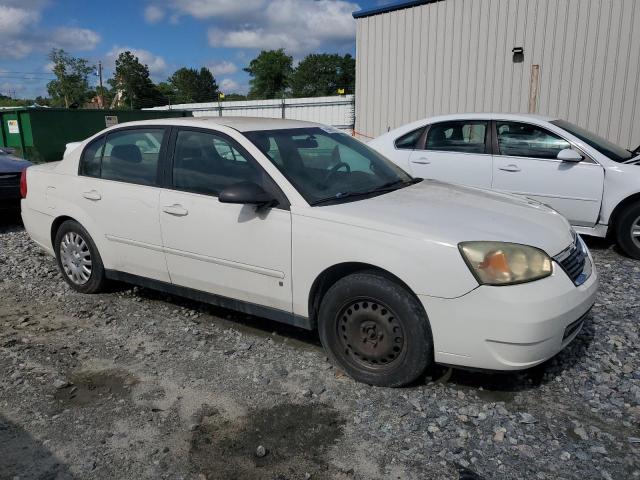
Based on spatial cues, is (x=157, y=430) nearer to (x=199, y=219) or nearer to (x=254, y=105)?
(x=199, y=219)

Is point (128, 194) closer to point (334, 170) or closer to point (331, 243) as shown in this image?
point (334, 170)

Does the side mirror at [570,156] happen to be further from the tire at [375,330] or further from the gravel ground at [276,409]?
the tire at [375,330]

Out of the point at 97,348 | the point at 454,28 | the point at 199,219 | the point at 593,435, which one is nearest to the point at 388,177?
the point at 199,219

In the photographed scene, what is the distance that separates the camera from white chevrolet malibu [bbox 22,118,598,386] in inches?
116

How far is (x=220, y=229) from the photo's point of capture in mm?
3773

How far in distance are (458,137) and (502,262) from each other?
4.22 meters

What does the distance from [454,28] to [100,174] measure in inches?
402

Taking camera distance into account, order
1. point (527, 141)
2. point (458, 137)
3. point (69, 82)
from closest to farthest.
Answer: point (527, 141) < point (458, 137) < point (69, 82)

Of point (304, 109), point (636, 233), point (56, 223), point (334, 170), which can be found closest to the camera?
point (334, 170)

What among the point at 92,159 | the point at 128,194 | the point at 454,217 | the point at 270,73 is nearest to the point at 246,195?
the point at 454,217

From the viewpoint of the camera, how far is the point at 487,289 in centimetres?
288

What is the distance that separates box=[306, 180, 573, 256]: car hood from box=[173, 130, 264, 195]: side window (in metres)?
0.70

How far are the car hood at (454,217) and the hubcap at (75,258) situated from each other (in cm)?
253

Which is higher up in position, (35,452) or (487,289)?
(487,289)
